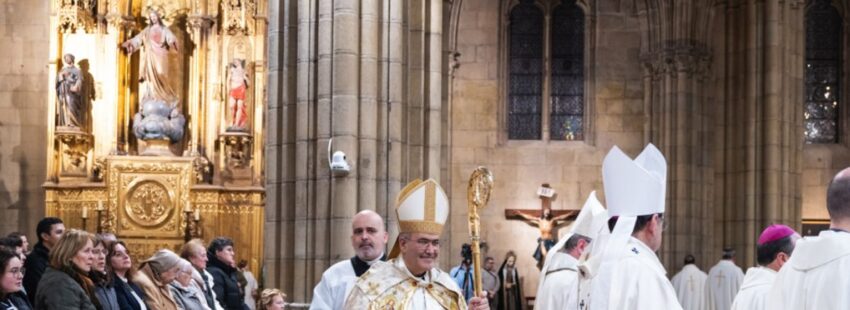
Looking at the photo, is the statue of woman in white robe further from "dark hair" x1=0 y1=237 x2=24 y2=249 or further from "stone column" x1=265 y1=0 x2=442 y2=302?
"dark hair" x1=0 y1=237 x2=24 y2=249

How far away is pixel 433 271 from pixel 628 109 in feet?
56.7

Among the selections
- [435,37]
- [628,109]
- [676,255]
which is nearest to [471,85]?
[628,109]

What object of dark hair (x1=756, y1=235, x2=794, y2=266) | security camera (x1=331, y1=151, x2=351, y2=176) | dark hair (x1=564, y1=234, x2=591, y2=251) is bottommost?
dark hair (x1=564, y1=234, x2=591, y2=251)

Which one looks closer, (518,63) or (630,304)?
(630,304)

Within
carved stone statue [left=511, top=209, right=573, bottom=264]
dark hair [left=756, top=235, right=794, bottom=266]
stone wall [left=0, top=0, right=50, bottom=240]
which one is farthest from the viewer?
carved stone statue [left=511, top=209, right=573, bottom=264]

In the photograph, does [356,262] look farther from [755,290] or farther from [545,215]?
[545,215]

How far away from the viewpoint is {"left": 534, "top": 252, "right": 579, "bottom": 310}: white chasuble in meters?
9.70

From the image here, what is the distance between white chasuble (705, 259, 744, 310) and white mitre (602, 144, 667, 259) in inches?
505

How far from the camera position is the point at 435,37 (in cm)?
1488

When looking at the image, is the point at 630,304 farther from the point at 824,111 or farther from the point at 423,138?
the point at 824,111

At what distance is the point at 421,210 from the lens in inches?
259

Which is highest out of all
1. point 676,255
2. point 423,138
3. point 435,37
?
point 435,37

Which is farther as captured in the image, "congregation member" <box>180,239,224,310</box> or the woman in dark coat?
the woman in dark coat

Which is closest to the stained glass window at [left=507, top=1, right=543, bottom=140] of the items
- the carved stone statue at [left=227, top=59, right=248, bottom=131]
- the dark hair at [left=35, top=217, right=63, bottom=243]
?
the carved stone statue at [left=227, top=59, right=248, bottom=131]
